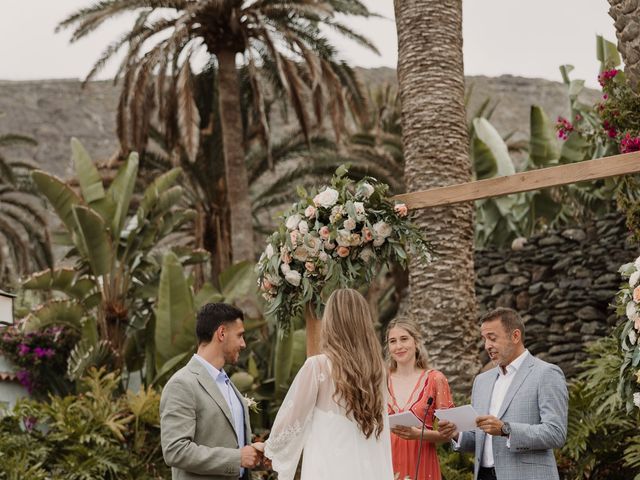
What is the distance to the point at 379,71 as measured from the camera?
46938 mm

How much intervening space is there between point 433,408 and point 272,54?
483 inches

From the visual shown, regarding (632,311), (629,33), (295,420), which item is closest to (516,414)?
(632,311)

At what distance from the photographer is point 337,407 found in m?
4.72

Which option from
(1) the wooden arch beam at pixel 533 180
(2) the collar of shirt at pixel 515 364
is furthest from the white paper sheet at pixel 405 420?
(1) the wooden arch beam at pixel 533 180

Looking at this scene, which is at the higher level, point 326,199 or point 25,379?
point 326,199

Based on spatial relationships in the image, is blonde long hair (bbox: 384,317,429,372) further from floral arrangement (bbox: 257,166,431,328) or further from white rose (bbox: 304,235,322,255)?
white rose (bbox: 304,235,322,255)

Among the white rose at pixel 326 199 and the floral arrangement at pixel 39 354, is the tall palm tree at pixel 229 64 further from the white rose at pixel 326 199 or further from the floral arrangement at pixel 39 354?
the white rose at pixel 326 199

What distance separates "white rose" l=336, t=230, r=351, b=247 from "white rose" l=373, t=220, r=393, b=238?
0.23 meters

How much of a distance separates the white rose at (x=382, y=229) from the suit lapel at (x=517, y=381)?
166 cm

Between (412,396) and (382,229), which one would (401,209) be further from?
(412,396)

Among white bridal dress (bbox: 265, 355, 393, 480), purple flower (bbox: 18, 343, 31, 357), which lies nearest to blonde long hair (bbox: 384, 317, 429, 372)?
white bridal dress (bbox: 265, 355, 393, 480)

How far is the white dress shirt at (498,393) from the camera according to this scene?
5957 mm

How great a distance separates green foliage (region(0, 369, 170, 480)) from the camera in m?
11.2

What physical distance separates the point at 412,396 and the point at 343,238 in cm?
131
